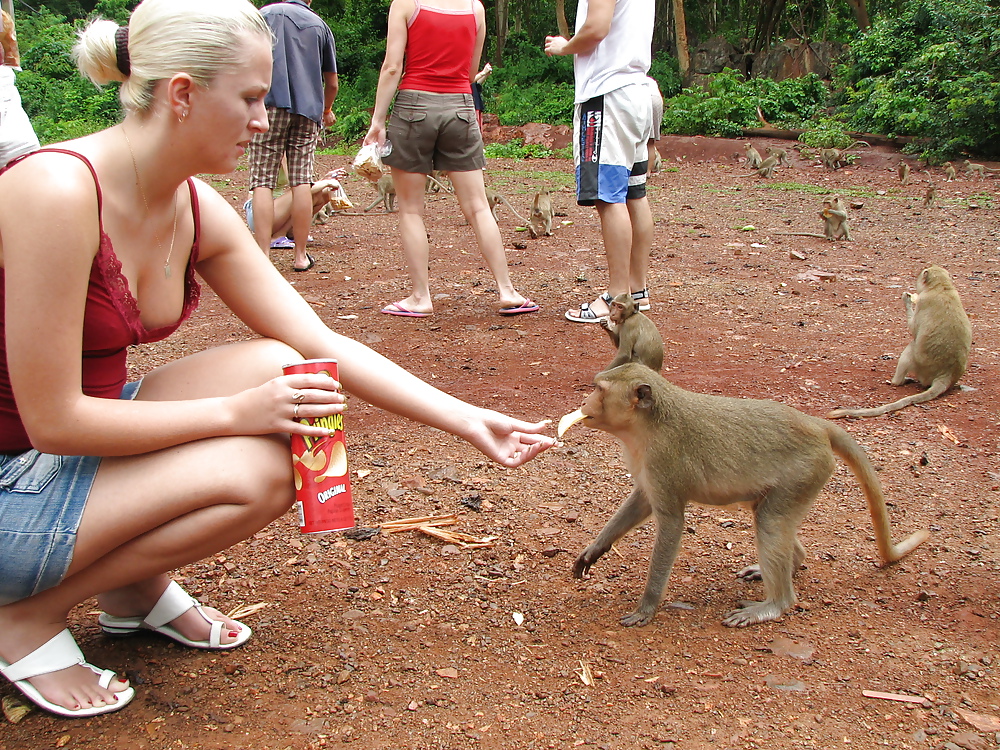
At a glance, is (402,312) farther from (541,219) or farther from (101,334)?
(101,334)

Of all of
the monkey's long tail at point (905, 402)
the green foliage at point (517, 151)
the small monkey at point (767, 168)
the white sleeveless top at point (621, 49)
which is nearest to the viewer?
the monkey's long tail at point (905, 402)

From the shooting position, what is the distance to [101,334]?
214cm

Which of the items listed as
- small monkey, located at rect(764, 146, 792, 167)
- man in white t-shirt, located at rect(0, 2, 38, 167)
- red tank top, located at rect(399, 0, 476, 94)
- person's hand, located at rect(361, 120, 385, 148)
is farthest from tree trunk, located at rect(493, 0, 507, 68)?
man in white t-shirt, located at rect(0, 2, 38, 167)

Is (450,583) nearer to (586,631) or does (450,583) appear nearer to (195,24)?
(586,631)

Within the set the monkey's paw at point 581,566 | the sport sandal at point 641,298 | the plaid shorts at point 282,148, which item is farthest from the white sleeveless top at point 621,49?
the monkey's paw at point 581,566

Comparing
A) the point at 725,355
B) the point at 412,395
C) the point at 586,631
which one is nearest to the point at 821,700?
the point at 586,631

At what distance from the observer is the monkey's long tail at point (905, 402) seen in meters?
4.55

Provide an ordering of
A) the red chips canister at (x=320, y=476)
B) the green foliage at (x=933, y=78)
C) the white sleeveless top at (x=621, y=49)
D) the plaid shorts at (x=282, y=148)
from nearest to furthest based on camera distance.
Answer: the red chips canister at (x=320, y=476)
the white sleeveless top at (x=621, y=49)
the plaid shorts at (x=282, y=148)
the green foliage at (x=933, y=78)

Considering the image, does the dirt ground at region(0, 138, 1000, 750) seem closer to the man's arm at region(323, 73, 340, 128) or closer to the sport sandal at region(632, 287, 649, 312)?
the sport sandal at region(632, 287, 649, 312)

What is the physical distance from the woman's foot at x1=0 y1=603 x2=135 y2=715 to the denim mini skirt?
11 centimetres

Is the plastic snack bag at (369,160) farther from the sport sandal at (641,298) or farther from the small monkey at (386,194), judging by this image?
the small monkey at (386,194)

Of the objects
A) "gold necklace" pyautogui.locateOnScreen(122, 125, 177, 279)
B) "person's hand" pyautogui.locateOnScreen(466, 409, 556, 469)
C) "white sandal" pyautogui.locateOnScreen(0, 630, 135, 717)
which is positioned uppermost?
"gold necklace" pyautogui.locateOnScreen(122, 125, 177, 279)

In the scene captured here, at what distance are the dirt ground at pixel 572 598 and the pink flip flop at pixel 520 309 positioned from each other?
11cm

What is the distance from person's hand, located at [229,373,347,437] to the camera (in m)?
2.12
